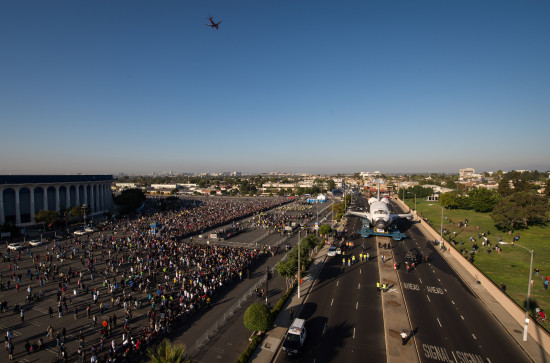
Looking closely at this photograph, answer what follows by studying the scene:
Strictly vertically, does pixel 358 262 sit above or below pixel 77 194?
below

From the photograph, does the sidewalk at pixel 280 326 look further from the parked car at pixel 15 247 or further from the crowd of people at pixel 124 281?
the parked car at pixel 15 247

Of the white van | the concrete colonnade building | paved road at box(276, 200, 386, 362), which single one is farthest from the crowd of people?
the concrete colonnade building

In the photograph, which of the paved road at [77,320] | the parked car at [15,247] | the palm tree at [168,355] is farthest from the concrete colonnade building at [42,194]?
the palm tree at [168,355]

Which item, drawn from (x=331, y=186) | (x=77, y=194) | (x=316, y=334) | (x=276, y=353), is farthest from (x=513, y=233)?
(x=331, y=186)

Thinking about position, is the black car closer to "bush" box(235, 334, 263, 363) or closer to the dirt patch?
the dirt patch

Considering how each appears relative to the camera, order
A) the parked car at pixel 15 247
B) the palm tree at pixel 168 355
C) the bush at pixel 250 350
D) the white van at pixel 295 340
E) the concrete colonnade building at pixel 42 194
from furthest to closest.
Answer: the concrete colonnade building at pixel 42 194
the parked car at pixel 15 247
the white van at pixel 295 340
the bush at pixel 250 350
the palm tree at pixel 168 355

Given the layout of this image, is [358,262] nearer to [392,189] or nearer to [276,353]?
[276,353]
